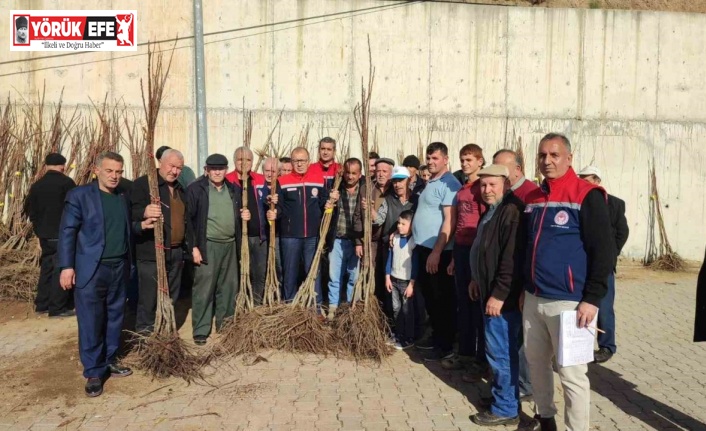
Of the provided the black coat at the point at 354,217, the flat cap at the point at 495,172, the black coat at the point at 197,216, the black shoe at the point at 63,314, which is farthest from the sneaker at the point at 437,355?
the black shoe at the point at 63,314

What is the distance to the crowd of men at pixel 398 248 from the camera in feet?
11.2

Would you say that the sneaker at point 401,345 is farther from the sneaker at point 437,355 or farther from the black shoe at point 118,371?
the black shoe at point 118,371

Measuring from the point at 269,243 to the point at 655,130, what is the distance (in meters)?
6.75

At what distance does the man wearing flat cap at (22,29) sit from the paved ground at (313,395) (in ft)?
15.8

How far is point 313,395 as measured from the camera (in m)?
4.46

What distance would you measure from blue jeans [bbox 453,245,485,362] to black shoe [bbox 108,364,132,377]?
2649 millimetres

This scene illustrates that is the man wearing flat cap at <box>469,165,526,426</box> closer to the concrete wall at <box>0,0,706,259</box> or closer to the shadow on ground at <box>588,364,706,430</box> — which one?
the shadow on ground at <box>588,364,706,430</box>

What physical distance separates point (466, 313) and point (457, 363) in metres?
0.46

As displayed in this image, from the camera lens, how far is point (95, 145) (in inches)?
319

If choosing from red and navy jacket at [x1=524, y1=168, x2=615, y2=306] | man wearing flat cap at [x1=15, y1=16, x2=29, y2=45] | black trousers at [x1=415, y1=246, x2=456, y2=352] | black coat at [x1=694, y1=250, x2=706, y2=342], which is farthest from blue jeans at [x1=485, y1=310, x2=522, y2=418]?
man wearing flat cap at [x1=15, y1=16, x2=29, y2=45]

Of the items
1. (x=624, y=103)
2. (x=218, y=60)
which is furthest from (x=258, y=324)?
(x=624, y=103)

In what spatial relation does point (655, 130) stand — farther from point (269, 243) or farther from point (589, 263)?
point (589, 263)

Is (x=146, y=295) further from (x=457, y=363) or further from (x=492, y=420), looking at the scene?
(x=492, y=420)

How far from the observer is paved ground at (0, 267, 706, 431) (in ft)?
13.1
